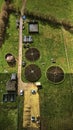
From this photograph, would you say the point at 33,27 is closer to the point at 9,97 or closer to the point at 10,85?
the point at 10,85

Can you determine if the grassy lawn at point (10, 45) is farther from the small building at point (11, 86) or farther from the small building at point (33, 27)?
the small building at point (33, 27)

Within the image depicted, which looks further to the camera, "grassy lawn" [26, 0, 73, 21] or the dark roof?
"grassy lawn" [26, 0, 73, 21]

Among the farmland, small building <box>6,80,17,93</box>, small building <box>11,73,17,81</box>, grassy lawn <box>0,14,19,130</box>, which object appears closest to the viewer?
grassy lawn <box>0,14,19,130</box>

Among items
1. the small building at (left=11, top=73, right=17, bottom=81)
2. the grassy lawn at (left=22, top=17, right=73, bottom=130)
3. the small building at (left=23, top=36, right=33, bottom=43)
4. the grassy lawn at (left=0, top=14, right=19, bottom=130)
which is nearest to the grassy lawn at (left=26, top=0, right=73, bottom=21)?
the grassy lawn at (left=22, top=17, right=73, bottom=130)

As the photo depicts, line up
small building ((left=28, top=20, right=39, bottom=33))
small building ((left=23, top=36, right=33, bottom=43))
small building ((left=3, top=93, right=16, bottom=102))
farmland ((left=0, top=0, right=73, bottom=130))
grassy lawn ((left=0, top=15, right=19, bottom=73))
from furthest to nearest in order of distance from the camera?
small building ((left=28, top=20, right=39, bottom=33)), small building ((left=23, top=36, right=33, bottom=43)), grassy lawn ((left=0, top=15, right=19, bottom=73)), small building ((left=3, top=93, right=16, bottom=102)), farmland ((left=0, top=0, right=73, bottom=130))

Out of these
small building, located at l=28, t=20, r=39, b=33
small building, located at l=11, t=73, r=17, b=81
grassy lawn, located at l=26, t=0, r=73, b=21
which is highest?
grassy lawn, located at l=26, t=0, r=73, b=21

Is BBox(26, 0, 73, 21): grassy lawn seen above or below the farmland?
above

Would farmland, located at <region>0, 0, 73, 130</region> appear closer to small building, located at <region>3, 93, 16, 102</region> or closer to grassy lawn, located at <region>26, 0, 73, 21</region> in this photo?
grassy lawn, located at <region>26, 0, 73, 21</region>

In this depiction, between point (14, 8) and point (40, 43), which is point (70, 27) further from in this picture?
point (14, 8)
